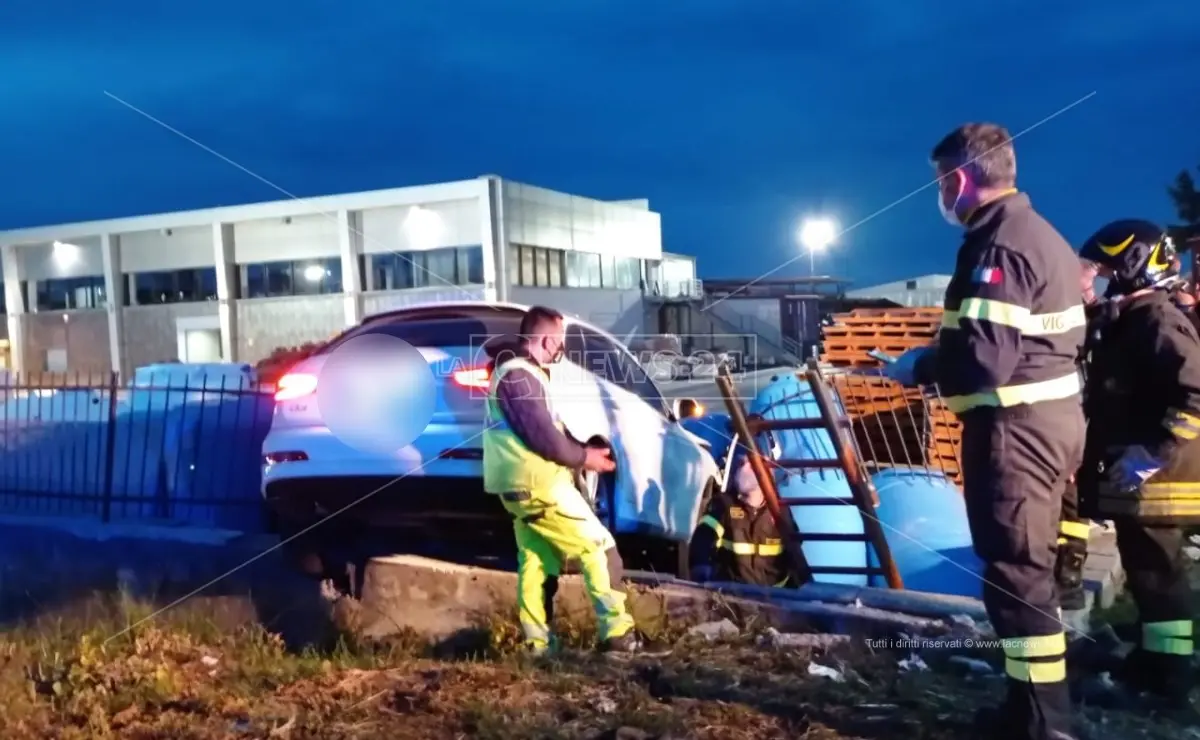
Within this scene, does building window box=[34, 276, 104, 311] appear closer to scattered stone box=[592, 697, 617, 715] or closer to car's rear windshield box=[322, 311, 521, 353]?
car's rear windshield box=[322, 311, 521, 353]

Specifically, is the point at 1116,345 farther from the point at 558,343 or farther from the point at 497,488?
the point at 497,488

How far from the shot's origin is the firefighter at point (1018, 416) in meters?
3.05

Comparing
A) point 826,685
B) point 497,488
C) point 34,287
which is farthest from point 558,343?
point 34,287

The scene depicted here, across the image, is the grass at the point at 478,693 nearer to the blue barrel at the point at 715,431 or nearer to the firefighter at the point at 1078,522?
the firefighter at the point at 1078,522

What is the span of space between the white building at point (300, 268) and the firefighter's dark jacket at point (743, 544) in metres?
23.3

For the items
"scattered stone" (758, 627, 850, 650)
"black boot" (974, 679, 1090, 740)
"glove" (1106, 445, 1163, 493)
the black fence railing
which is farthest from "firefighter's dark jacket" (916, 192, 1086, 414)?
the black fence railing

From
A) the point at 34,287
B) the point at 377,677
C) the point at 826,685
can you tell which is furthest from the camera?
the point at 34,287

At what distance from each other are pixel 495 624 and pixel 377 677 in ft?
2.45

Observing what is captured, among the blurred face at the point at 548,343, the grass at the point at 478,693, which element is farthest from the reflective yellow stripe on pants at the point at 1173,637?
the blurred face at the point at 548,343

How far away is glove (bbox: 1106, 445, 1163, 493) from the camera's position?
11.7ft

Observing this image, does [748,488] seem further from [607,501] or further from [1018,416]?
[1018,416]

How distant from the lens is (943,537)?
627cm

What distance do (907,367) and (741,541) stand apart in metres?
2.85

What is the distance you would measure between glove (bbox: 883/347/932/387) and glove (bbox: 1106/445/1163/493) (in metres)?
0.87
